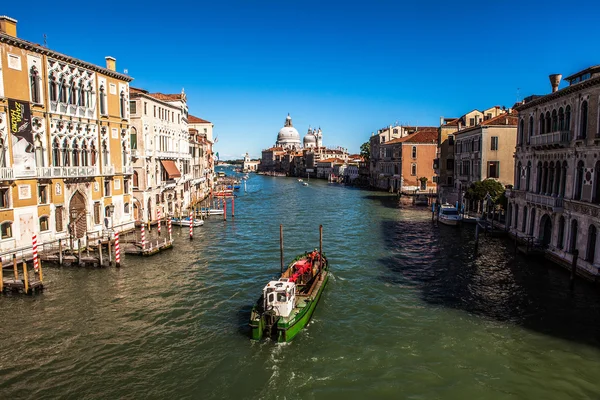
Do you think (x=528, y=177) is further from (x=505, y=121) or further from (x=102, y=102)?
(x=102, y=102)

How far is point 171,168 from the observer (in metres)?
36.9

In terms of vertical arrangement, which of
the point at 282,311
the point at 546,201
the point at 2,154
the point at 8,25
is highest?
the point at 8,25

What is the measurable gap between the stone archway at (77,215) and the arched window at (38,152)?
2.88 m

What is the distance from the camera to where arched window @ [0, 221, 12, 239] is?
19766 millimetres

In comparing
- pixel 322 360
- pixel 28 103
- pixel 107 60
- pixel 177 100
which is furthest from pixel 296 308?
pixel 177 100

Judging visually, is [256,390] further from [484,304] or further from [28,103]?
[28,103]

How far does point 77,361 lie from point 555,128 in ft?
78.3

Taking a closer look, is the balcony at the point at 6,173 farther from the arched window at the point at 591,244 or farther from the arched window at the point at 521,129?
the arched window at the point at 521,129

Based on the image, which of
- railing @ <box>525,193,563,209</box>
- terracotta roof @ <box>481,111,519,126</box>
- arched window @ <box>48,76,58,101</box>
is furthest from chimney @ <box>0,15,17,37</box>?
terracotta roof @ <box>481,111,519,126</box>

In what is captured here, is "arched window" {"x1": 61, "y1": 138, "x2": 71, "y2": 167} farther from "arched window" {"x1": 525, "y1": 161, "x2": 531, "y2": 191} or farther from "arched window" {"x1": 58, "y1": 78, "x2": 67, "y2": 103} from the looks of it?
"arched window" {"x1": 525, "y1": 161, "x2": 531, "y2": 191}

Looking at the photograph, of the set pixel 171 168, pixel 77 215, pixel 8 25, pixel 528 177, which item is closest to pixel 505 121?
pixel 528 177

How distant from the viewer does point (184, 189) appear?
4412cm

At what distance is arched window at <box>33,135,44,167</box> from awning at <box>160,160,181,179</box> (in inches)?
533

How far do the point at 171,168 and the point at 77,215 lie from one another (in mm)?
12672
